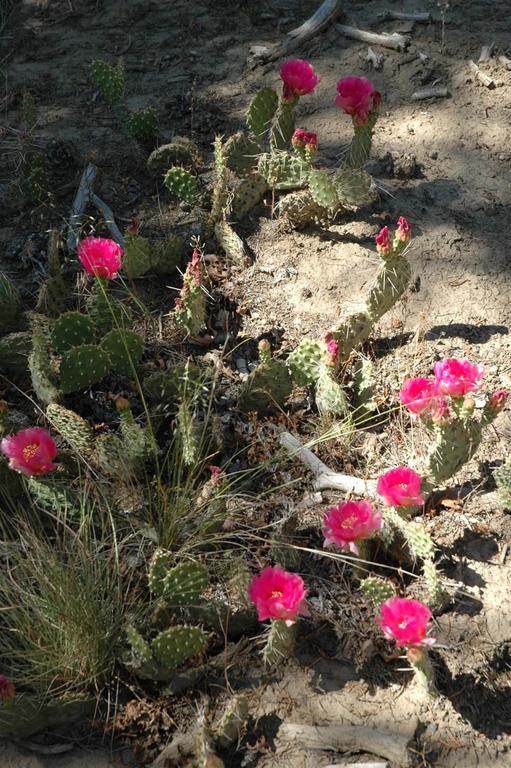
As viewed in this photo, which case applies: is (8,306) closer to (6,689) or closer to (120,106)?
(120,106)

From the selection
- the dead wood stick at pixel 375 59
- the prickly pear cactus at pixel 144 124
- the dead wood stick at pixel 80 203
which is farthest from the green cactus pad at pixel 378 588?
the dead wood stick at pixel 375 59

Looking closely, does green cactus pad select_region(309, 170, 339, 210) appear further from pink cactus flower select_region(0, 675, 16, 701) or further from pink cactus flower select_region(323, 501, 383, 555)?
pink cactus flower select_region(0, 675, 16, 701)

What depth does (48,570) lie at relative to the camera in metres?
2.68

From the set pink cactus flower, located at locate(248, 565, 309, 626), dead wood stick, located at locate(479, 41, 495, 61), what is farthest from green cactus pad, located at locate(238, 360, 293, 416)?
dead wood stick, located at locate(479, 41, 495, 61)

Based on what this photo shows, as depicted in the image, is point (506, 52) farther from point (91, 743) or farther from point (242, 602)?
point (91, 743)

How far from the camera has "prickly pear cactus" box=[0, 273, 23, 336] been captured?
11.6 ft

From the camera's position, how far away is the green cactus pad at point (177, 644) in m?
2.51

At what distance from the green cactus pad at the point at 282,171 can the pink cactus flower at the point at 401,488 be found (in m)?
1.66

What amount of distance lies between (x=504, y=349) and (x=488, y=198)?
2.86 ft

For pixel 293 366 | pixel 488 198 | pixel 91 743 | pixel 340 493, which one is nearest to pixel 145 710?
pixel 91 743

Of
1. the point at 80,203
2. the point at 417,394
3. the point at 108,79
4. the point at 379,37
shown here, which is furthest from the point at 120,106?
the point at 417,394

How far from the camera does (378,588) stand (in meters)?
2.63

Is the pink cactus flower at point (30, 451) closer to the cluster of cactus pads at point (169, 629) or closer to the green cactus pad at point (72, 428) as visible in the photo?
the green cactus pad at point (72, 428)

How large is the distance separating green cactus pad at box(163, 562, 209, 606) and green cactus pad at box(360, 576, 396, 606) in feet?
1.56
